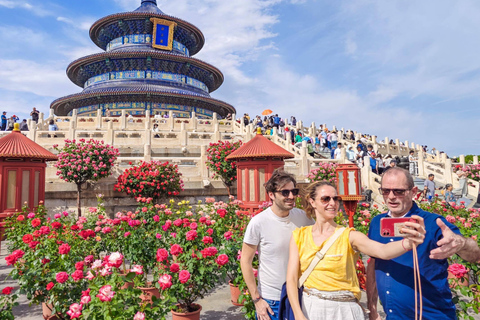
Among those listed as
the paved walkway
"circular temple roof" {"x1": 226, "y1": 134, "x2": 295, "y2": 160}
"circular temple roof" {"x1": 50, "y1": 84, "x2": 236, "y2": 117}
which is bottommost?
the paved walkway

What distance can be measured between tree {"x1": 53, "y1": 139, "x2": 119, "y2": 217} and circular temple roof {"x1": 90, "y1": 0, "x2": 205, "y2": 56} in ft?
85.3

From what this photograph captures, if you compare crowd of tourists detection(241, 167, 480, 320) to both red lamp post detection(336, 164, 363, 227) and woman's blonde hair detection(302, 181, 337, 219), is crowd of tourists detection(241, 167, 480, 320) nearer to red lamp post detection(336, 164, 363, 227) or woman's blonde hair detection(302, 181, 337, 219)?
woman's blonde hair detection(302, 181, 337, 219)

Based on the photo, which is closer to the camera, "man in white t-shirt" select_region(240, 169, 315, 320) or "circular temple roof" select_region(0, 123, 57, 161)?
"man in white t-shirt" select_region(240, 169, 315, 320)

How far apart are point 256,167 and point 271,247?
5.61 m

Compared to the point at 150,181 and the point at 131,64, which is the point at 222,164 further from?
the point at 131,64

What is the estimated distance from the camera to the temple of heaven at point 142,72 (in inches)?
1111

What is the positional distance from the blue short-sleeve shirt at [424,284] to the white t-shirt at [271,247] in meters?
0.72

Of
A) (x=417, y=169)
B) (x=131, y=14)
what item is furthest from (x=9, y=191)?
(x=131, y=14)

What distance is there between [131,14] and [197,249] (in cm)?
3309

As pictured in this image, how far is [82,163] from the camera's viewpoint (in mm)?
9398

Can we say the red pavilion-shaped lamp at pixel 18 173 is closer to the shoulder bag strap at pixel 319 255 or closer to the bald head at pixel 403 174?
the shoulder bag strap at pixel 319 255

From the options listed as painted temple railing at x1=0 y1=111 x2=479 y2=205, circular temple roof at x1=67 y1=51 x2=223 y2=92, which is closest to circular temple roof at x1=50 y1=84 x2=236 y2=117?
circular temple roof at x1=67 y1=51 x2=223 y2=92

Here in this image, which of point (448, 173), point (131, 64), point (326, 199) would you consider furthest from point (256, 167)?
point (131, 64)

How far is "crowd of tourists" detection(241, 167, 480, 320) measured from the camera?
1.86m
